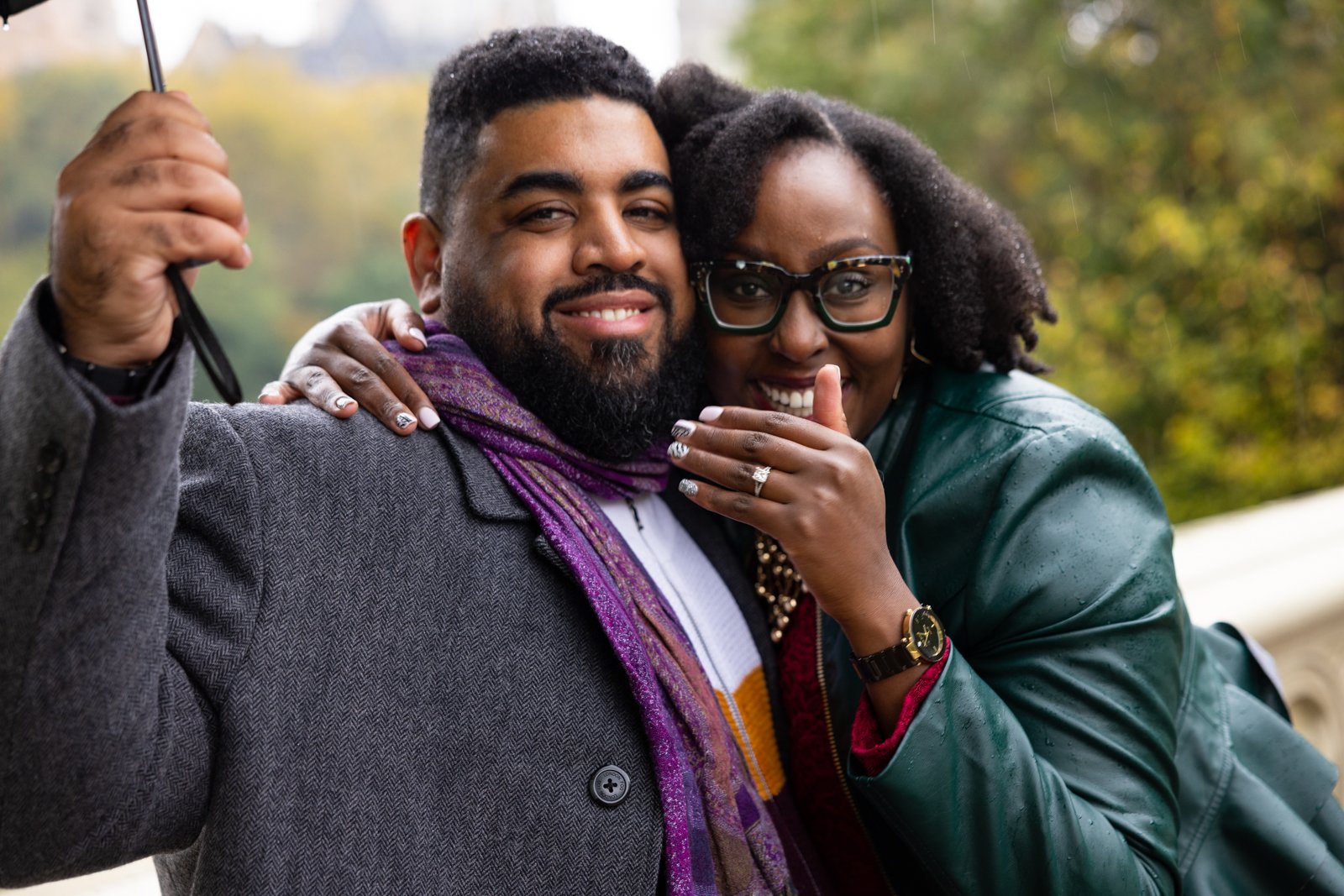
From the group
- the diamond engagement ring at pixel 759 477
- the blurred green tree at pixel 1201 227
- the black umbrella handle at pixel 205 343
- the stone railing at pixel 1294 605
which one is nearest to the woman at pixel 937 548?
the diamond engagement ring at pixel 759 477

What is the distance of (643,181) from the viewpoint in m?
2.54

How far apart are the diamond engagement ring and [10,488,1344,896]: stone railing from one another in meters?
2.40

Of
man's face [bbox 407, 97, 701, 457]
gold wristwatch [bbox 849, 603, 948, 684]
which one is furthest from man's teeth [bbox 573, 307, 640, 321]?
gold wristwatch [bbox 849, 603, 948, 684]

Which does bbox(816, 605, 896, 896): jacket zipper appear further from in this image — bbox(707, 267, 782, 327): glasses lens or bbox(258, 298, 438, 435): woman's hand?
bbox(258, 298, 438, 435): woman's hand

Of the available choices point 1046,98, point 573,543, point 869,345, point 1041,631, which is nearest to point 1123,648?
point 1041,631

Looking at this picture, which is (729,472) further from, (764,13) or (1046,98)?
(764,13)

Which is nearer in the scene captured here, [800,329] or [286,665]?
[286,665]

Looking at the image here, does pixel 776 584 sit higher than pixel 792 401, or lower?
lower

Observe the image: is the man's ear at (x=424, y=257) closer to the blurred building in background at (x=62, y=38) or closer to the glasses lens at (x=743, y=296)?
the glasses lens at (x=743, y=296)

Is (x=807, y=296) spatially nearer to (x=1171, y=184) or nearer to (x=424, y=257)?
(x=424, y=257)

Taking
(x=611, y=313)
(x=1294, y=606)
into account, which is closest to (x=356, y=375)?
(x=611, y=313)

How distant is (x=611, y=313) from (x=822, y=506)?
717 millimetres

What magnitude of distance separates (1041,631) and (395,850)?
1198 millimetres

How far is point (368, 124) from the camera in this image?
124ft
